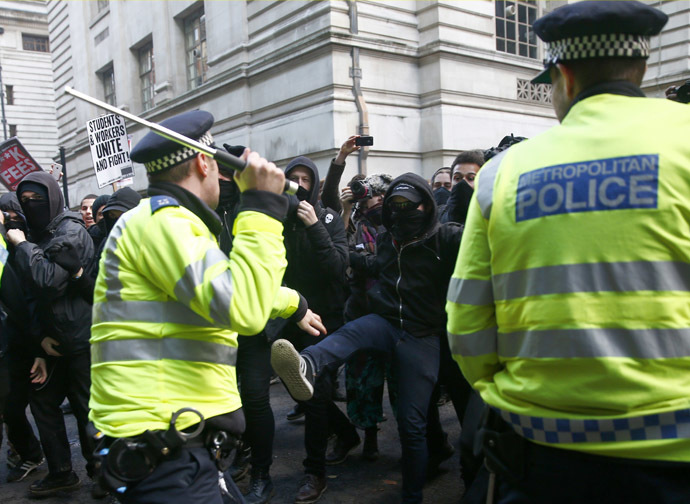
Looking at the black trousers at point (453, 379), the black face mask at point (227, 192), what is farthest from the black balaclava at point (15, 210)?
the black trousers at point (453, 379)

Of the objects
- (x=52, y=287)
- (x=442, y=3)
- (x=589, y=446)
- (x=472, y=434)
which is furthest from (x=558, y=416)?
(x=442, y=3)

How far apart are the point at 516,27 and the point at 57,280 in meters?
13.1

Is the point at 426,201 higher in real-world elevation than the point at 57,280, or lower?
higher

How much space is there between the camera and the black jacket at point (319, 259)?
429 cm

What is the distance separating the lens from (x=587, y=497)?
4.99 ft

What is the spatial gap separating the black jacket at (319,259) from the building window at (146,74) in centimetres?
1601

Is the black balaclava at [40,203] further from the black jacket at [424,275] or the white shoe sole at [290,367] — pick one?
the black jacket at [424,275]

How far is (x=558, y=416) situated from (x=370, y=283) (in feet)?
→ 10.4

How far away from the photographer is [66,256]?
4.08m

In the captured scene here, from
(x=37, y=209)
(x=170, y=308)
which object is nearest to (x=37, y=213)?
(x=37, y=209)

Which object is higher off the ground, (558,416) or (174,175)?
(174,175)

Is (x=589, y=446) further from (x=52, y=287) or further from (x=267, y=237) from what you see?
(x=52, y=287)

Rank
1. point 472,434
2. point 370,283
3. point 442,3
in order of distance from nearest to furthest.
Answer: point 472,434, point 370,283, point 442,3

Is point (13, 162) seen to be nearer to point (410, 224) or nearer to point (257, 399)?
point (257, 399)
